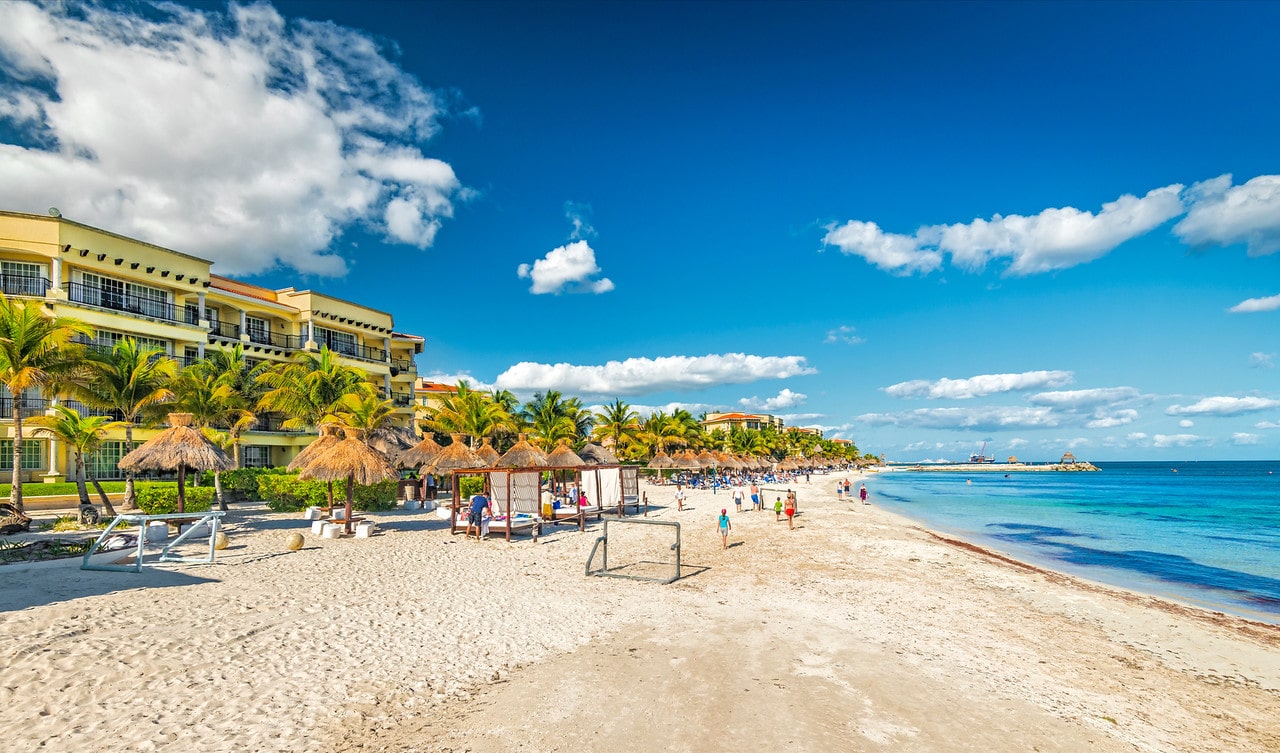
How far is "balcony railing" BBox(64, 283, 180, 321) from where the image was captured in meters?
25.3

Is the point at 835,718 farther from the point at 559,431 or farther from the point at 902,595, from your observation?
the point at 559,431

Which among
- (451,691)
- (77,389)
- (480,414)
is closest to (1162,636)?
(451,691)

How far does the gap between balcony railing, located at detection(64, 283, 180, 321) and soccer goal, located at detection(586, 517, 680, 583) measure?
24.5 meters

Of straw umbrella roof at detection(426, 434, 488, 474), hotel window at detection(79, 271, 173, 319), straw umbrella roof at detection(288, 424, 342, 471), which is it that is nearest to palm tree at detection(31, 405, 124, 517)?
straw umbrella roof at detection(288, 424, 342, 471)

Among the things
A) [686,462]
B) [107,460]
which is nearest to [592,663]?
[107,460]

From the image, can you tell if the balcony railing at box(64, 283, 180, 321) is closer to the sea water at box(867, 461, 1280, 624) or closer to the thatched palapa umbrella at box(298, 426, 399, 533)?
the thatched palapa umbrella at box(298, 426, 399, 533)

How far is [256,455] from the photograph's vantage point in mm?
33500

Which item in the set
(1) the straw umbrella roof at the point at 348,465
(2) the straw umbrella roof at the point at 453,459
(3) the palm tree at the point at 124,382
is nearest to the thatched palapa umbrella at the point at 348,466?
(1) the straw umbrella roof at the point at 348,465

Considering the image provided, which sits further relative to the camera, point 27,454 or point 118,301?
point 118,301

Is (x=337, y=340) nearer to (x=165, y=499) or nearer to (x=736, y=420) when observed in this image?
(x=165, y=499)

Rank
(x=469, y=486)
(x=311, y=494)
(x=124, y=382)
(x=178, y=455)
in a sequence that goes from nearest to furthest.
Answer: (x=178, y=455) → (x=124, y=382) → (x=311, y=494) → (x=469, y=486)

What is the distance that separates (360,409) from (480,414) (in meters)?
8.47

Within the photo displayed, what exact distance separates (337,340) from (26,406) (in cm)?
1644

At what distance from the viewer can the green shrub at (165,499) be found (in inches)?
752
